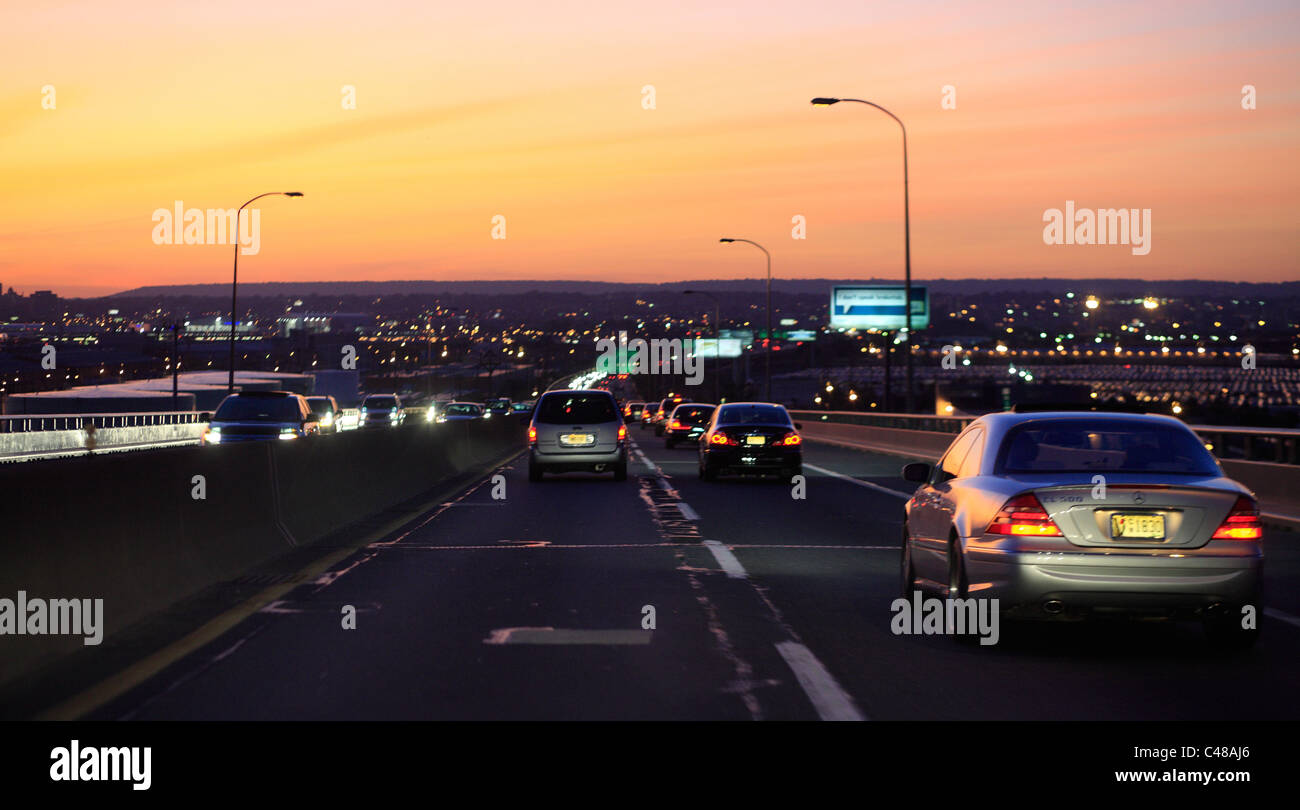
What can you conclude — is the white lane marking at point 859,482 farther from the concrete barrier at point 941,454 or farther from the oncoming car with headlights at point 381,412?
the oncoming car with headlights at point 381,412

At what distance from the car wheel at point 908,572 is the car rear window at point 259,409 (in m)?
22.1

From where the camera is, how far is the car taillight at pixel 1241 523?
27.8 feet

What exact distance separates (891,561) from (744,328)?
185 metres

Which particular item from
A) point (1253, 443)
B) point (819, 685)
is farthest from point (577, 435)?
point (819, 685)

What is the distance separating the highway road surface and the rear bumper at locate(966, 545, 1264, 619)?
0.39 metres

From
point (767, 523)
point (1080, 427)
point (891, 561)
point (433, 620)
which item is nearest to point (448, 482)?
point (767, 523)

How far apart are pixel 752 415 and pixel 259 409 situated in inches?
433

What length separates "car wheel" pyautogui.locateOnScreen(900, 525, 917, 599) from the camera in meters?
10.9

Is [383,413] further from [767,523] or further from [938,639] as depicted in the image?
[938,639]

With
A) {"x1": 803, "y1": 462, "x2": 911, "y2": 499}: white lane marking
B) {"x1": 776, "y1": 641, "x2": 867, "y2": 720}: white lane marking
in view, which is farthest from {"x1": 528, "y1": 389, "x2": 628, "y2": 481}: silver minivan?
{"x1": 776, "y1": 641, "x2": 867, "y2": 720}: white lane marking

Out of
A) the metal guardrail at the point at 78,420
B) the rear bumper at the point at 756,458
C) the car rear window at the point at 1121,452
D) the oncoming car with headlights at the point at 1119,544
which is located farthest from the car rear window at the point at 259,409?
the oncoming car with headlights at the point at 1119,544

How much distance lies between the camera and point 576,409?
28.1 meters

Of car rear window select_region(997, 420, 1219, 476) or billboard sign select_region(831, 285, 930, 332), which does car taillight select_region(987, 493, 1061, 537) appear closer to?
car rear window select_region(997, 420, 1219, 476)

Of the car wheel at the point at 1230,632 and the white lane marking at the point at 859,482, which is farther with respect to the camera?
the white lane marking at the point at 859,482
